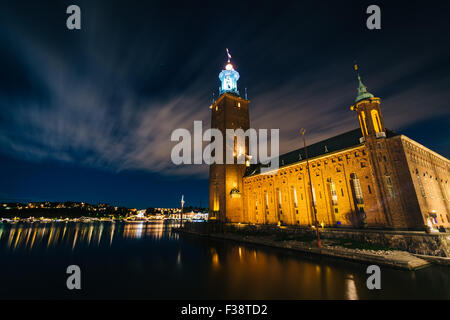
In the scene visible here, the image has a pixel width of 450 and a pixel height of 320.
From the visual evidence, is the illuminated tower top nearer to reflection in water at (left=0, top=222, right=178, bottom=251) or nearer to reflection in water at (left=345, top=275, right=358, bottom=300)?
reflection in water at (left=0, top=222, right=178, bottom=251)

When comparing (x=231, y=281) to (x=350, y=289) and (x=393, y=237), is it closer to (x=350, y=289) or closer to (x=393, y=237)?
(x=350, y=289)

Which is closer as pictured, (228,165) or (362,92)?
(362,92)

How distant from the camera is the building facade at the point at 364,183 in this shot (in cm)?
2598

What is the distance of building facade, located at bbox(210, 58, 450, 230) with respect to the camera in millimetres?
25984

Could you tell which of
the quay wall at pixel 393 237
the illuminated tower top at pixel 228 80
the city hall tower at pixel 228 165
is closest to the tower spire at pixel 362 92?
the quay wall at pixel 393 237

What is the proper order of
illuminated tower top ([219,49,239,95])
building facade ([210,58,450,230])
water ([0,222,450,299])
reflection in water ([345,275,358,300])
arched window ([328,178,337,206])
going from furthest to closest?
1. illuminated tower top ([219,49,239,95])
2. arched window ([328,178,337,206])
3. building facade ([210,58,450,230])
4. water ([0,222,450,299])
5. reflection in water ([345,275,358,300])

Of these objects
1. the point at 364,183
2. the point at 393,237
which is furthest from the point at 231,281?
the point at 364,183

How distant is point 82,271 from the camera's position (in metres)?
18.0

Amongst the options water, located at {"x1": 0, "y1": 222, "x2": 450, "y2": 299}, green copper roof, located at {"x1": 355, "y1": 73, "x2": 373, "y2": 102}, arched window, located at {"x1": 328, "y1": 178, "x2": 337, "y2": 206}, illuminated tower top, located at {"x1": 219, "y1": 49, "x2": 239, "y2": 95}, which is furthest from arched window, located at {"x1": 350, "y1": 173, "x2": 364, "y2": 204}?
illuminated tower top, located at {"x1": 219, "y1": 49, "x2": 239, "y2": 95}

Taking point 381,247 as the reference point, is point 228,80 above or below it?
above

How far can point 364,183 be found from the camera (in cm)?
2966

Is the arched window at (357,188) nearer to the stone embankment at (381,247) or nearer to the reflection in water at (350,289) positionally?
the stone embankment at (381,247)

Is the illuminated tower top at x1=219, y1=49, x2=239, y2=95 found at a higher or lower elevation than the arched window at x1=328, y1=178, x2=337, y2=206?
higher
